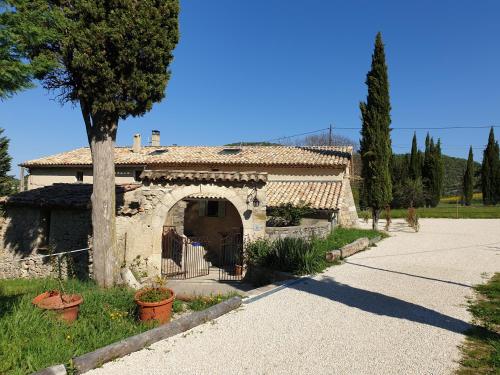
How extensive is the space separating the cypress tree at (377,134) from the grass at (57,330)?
1538 centimetres

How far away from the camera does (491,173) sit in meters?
41.9

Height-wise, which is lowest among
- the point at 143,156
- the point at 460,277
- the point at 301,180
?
the point at 460,277

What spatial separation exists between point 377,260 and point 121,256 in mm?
7929

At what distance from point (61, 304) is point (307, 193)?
14.1 m

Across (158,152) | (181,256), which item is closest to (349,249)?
(181,256)

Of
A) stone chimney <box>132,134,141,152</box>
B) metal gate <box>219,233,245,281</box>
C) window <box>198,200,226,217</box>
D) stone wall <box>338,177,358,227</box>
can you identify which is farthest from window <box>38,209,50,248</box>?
stone chimney <box>132,134,141,152</box>

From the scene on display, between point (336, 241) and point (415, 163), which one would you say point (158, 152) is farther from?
point (415, 163)

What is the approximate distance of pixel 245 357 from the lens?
4605 mm

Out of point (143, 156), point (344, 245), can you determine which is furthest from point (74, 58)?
point (143, 156)

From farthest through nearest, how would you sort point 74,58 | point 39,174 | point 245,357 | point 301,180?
point 39,174 → point 301,180 → point 74,58 → point 245,357

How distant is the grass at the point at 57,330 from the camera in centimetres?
422

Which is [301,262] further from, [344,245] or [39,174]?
[39,174]

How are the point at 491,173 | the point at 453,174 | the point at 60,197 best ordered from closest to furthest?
1. the point at 60,197
2. the point at 491,173
3. the point at 453,174

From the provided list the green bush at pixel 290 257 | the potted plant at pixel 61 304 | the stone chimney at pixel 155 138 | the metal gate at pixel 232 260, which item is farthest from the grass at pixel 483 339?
the stone chimney at pixel 155 138
